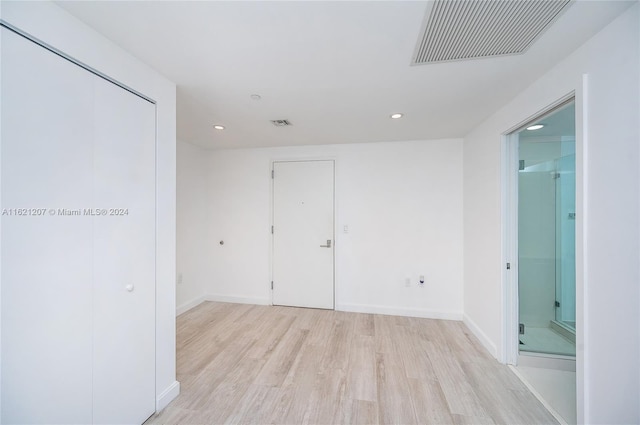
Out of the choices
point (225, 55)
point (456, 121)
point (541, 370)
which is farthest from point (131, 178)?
point (541, 370)

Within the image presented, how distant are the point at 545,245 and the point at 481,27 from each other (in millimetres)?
2187

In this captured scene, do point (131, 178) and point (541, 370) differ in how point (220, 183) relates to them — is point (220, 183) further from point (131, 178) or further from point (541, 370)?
point (541, 370)

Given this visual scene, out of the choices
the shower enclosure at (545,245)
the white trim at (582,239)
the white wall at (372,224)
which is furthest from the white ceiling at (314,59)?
the white wall at (372,224)

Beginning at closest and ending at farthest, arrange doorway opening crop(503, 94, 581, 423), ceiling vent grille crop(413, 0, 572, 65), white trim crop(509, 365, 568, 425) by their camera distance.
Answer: ceiling vent grille crop(413, 0, 572, 65) → white trim crop(509, 365, 568, 425) → doorway opening crop(503, 94, 581, 423)

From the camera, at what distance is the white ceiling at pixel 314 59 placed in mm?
1116

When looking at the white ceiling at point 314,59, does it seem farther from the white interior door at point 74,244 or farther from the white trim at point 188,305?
the white trim at point 188,305

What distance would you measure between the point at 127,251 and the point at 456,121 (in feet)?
10.1

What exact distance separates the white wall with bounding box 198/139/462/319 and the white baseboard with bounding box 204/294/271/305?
16mm

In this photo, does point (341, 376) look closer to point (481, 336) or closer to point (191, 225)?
point (481, 336)

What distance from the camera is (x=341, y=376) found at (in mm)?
2047

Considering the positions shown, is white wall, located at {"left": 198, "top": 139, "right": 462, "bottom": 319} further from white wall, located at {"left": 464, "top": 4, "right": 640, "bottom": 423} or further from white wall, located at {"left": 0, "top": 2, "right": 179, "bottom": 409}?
white wall, located at {"left": 0, "top": 2, "right": 179, "bottom": 409}

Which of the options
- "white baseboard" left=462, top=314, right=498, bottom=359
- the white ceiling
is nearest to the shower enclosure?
"white baseboard" left=462, top=314, right=498, bottom=359

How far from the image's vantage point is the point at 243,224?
3707 mm

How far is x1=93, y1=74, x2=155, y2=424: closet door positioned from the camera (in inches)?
51.1
